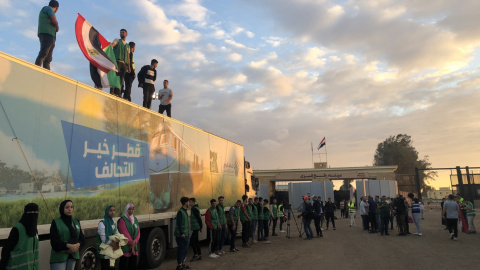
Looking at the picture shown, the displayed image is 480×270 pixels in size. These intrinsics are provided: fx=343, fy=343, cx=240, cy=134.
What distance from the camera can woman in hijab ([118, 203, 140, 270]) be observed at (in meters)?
5.88

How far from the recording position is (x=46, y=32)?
7.25 metres

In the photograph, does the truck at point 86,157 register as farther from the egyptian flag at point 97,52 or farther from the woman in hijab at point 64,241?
the egyptian flag at point 97,52

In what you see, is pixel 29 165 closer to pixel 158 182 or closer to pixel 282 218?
pixel 158 182

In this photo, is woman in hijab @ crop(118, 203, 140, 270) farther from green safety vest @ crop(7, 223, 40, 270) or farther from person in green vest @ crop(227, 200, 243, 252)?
person in green vest @ crop(227, 200, 243, 252)

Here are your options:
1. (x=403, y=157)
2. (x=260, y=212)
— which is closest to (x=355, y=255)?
(x=260, y=212)

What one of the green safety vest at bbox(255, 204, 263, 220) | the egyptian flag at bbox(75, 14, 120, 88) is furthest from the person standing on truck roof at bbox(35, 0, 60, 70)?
the green safety vest at bbox(255, 204, 263, 220)

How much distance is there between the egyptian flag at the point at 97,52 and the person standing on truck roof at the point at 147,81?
76.3 inches

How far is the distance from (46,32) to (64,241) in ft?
15.4

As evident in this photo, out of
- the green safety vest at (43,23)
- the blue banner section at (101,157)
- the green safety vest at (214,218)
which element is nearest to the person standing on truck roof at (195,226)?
the green safety vest at (214,218)

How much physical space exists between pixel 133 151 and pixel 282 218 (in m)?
11.3

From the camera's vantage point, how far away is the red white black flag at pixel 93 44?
8.13 metres

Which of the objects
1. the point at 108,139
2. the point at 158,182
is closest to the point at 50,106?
the point at 108,139

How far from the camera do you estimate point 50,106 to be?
18.8 ft

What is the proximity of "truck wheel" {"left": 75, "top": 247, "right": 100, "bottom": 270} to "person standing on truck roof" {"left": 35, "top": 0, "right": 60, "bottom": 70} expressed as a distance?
397 centimetres
